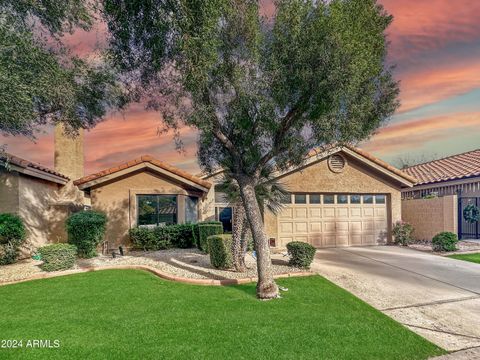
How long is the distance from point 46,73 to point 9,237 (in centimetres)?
718

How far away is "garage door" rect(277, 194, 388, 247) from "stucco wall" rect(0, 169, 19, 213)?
1232cm

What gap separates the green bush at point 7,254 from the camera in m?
12.5

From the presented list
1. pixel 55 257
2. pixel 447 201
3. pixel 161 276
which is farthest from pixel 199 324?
pixel 447 201

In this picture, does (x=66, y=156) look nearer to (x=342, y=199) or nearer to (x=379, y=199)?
(x=342, y=199)

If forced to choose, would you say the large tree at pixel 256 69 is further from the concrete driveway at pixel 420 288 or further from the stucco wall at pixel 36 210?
the stucco wall at pixel 36 210

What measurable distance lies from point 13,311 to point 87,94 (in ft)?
24.9

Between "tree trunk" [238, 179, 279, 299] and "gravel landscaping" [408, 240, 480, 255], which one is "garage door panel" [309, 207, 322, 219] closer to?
"gravel landscaping" [408, 240, 480, 255]

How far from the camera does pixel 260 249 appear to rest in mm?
8367

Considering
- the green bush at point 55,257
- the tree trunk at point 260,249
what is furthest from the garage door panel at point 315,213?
the green bush at point 55,257

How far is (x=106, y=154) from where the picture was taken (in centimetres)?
1900

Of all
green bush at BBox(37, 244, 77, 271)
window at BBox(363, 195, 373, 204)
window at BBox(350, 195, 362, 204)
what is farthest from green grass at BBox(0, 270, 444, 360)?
window at BBox(363, 195, 373, 204)

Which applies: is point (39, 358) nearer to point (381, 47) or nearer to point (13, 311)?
point (13, 311)

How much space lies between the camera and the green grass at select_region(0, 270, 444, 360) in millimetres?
5461

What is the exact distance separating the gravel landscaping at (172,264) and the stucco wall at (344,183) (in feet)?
15.7
